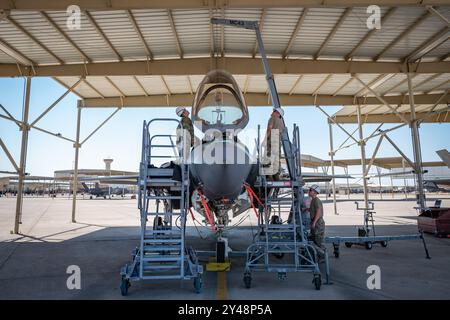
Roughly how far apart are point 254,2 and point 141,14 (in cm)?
369

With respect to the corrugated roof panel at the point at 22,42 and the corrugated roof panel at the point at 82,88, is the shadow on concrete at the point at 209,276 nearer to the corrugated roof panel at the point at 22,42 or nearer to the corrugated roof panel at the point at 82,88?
the corrugated roof panel at the point at 22,42

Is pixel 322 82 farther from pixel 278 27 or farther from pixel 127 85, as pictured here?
pixel 127 85

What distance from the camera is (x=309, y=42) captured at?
10.8m

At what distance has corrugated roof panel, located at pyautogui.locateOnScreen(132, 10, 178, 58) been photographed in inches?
356

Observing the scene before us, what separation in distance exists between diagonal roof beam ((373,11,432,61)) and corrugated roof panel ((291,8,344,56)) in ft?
8.42

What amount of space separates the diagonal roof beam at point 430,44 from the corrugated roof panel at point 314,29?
380 centimetres

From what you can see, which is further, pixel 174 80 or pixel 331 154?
pixel 331 154

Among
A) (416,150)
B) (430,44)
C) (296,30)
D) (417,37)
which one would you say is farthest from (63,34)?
(416,150)

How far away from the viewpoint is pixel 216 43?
35.9 ft

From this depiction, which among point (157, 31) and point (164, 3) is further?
point (157, 31)

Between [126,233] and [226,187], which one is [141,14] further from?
[126,233]

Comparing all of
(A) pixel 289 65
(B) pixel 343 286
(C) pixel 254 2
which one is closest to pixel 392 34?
(A) pixel 289 65

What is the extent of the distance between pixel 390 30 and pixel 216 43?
5980 millimetres

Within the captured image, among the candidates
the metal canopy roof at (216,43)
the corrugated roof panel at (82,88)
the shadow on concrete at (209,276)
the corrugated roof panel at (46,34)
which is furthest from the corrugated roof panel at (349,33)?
the corrugated roof panel at (82,88)
